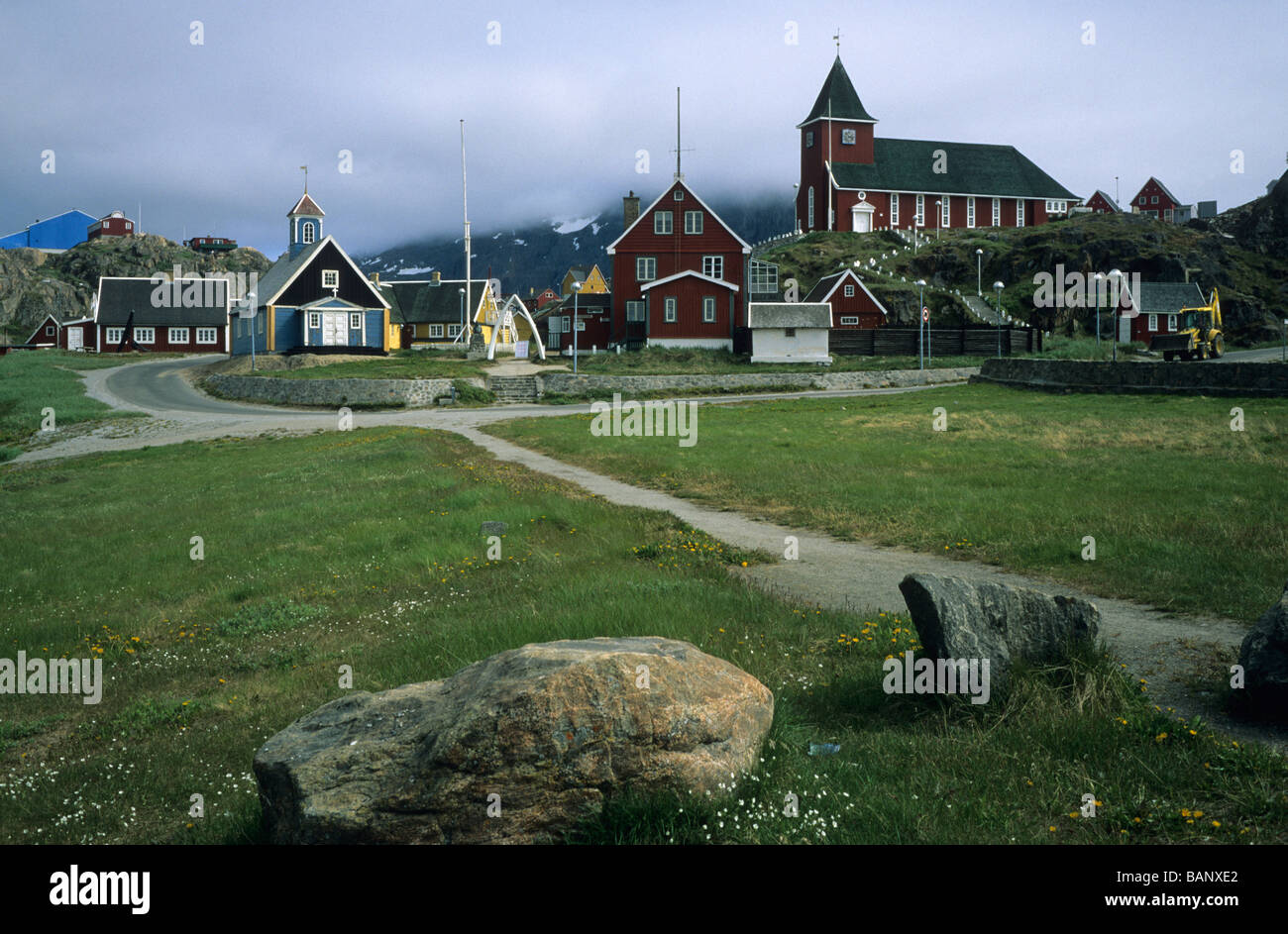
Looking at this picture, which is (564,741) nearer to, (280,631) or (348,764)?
(348,764)

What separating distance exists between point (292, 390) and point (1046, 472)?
41.6 m

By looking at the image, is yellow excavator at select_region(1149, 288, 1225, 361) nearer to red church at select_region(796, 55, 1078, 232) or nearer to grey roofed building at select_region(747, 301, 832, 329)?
grey roofed building at select_region(747, 301, 832, 329)

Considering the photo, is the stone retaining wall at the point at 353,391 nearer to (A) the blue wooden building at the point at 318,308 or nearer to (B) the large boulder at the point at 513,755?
(A) the blue wooden building at the point at 318,308

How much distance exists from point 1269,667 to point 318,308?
68820 mm

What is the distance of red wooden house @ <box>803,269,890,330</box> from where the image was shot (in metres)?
72.6

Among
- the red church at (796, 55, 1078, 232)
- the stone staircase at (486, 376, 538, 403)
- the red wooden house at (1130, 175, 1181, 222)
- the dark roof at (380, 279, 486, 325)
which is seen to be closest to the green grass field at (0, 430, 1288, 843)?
the stone staircase at (486, 376, 538, 403)

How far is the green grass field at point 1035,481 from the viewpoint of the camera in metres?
11.4

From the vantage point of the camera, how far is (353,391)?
4841 cm

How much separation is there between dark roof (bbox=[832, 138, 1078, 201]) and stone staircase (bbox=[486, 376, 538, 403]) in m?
56.6

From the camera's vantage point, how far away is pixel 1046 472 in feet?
64.1

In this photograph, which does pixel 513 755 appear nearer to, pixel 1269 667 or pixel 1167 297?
pixel 1269 667

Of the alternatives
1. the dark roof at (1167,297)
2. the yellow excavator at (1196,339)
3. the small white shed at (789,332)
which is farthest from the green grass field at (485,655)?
the dark roof at (1167,297)

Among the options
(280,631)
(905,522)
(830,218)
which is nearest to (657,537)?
(905,522)

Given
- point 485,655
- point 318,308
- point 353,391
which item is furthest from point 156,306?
point 485,655
